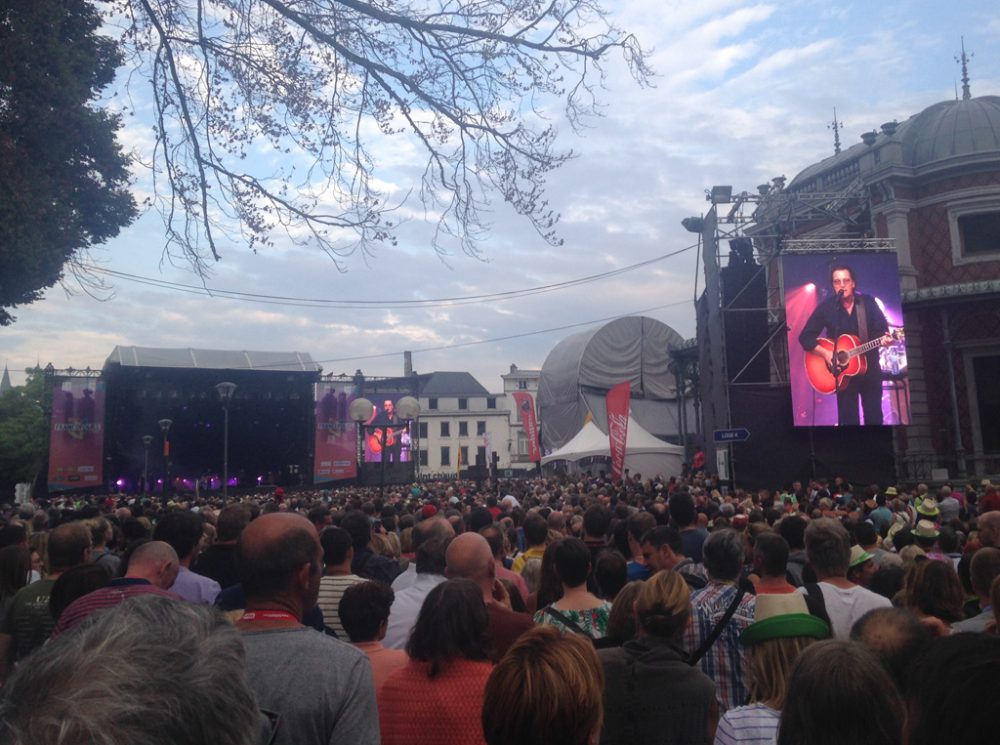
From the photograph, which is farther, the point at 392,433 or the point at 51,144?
the point at 392,433

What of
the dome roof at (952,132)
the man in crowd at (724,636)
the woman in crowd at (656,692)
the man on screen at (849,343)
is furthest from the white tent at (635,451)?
the woman in crowd at (656,692)

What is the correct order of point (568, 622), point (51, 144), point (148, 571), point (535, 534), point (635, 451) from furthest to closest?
point (635, 451) → point (51, 144) → point (535, 534) → point (148, 571) → point (568, 622)

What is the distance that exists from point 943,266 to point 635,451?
1179 centimetres

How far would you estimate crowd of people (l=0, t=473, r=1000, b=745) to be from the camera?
1199mm

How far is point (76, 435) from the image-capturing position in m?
33.2

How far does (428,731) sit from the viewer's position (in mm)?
2844

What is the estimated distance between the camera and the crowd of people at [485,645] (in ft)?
3.93

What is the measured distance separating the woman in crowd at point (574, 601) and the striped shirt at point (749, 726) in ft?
3.76

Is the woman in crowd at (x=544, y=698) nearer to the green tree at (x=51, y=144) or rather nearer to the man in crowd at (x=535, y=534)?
the man in crowd at (x=535, y=534)

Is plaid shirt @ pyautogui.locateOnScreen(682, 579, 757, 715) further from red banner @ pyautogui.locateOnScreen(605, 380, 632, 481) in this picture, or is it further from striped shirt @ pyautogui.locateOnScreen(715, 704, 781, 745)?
red banner @ pyautogui.locateOnScreen(605, 380, 632, 481)

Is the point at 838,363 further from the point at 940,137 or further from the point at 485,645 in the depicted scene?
the point at 485,645

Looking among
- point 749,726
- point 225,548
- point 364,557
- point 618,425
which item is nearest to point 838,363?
point 618,425

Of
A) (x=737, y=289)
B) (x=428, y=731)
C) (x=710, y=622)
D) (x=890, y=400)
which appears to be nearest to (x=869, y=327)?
(x=890, y=400)

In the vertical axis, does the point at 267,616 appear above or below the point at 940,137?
below
